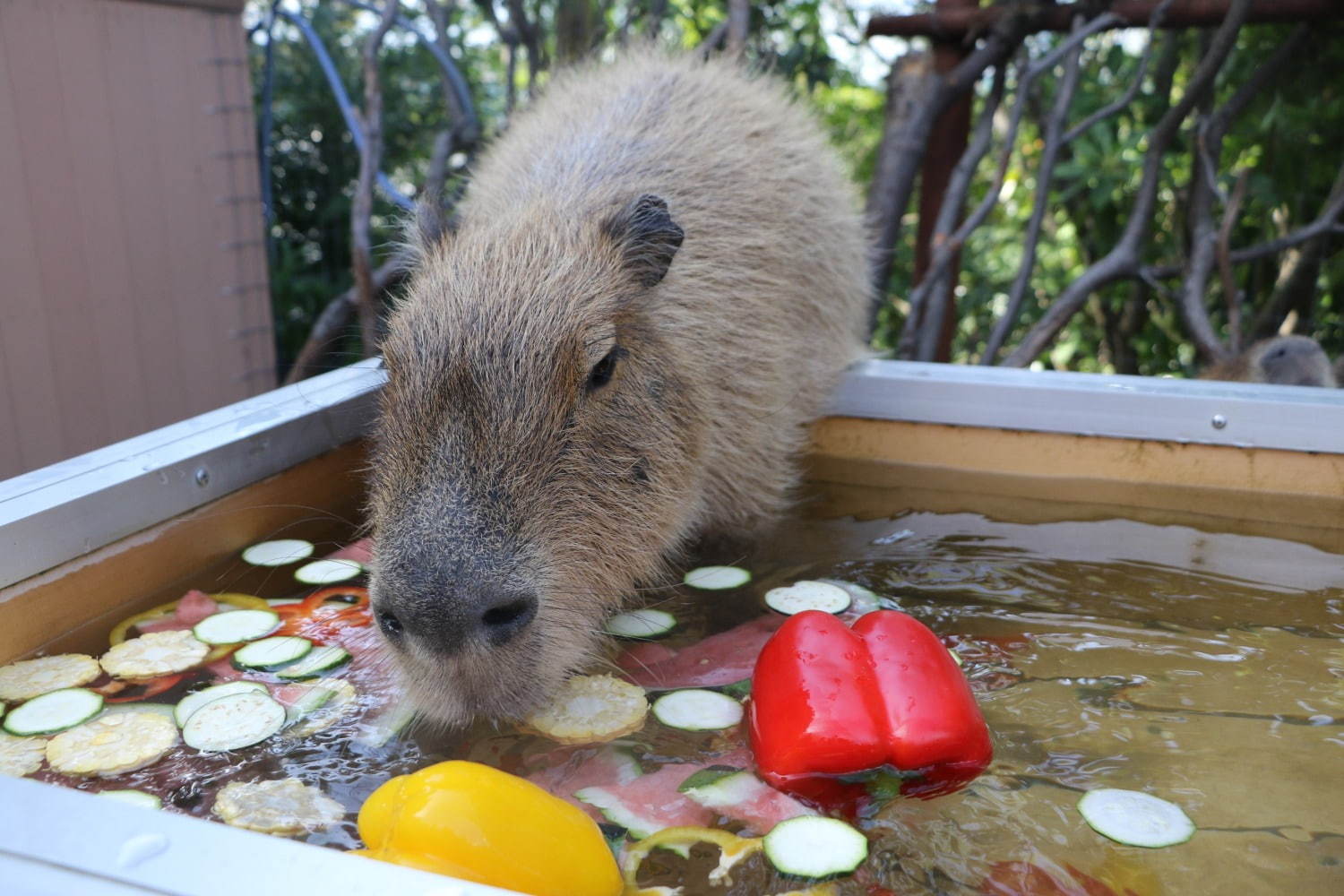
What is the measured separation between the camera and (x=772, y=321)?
310 centimetres

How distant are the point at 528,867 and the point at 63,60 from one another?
11.7 ft

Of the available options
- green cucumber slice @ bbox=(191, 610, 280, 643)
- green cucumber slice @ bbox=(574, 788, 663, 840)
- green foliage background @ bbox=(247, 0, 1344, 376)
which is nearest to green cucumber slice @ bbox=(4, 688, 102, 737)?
green cucumber slice @ bbox=(191, 610, 280, 643)

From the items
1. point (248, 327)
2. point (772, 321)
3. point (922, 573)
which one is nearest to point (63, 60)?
point (248, 327)

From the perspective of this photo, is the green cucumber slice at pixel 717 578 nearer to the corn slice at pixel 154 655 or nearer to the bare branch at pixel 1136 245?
the corn slice at pixel 154 655

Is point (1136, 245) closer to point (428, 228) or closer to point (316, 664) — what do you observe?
point (428, 228)

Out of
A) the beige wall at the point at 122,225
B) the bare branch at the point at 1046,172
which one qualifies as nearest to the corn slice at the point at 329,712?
the beige wall at the point at 122,225

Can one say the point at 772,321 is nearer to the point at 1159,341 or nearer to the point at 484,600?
the point at 484,600

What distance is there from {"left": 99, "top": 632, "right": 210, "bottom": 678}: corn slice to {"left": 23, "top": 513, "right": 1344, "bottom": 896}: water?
30 cm

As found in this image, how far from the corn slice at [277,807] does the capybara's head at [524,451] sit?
24cm

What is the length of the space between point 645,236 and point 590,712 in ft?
3.48

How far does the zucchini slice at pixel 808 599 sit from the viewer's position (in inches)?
94.5

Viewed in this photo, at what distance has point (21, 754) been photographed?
1.79 m

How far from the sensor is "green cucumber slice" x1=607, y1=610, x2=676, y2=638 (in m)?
2.40

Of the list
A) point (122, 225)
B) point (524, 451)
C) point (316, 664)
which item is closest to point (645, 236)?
point (524, 451)
